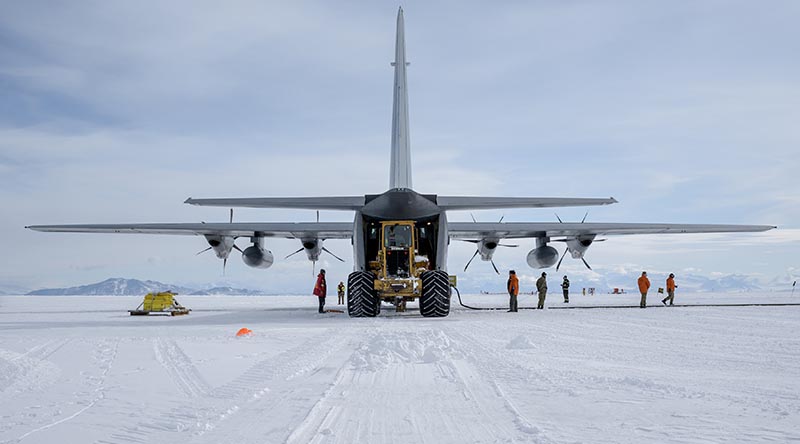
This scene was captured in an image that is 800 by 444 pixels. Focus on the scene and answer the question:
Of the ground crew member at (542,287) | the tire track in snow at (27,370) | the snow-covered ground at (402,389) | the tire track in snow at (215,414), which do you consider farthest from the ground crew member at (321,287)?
the tire track in snow at (215,414)

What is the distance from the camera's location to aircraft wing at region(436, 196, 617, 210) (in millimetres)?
16328

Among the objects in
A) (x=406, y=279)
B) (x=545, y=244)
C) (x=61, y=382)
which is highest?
(x=545, y=244)

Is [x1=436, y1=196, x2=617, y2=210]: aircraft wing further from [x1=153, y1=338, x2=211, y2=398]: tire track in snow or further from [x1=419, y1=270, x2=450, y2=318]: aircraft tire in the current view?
[x1=153, y1=338, x2=211, y2=398]: tire track in snow

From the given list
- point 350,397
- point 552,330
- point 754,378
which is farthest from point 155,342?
point 754,378

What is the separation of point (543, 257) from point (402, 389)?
17809mm

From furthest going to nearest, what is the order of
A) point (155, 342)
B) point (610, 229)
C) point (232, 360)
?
point (610, 229), point (155, 342), point (232, 360)

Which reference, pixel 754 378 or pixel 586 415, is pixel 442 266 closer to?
pixel 754 378

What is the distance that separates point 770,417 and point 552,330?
25.1 feet

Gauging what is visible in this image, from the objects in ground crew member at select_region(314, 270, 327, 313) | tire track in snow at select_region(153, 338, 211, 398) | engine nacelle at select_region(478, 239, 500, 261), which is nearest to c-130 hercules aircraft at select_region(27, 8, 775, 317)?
ground crew member at select_region(314, 270, 327, 313)

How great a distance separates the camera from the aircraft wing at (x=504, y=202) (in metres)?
16.3

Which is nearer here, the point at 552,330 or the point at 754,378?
the point at 754,378

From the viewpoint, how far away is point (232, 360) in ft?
24.0

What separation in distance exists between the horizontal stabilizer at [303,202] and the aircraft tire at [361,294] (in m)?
1.97

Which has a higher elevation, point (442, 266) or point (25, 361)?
point (442, 266)
